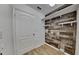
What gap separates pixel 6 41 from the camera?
3.84 feet

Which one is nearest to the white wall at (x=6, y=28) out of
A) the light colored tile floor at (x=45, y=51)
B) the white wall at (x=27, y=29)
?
the white wall at (x=27, y=29)

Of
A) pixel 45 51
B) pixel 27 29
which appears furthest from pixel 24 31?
pixel 45 51

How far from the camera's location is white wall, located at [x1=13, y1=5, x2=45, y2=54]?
3.94ft

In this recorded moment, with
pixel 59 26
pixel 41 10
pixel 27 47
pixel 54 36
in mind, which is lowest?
pixel 27 47

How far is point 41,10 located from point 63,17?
1.00 ft

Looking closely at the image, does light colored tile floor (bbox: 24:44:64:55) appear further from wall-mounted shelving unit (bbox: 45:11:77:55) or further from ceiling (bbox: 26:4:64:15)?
ceiling (bbox: 26:4:64:15)

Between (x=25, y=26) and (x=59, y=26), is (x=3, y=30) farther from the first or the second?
(x=59, y=26)

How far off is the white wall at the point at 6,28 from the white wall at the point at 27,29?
74 mm

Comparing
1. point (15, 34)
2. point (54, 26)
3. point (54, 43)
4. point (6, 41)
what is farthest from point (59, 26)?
point (6, 41)

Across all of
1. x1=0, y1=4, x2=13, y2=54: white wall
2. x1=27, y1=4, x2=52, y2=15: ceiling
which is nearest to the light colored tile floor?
x1=0, y1=4, x2=13, y2=54: white wall

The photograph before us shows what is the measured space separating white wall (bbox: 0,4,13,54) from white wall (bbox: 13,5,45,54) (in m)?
0.07

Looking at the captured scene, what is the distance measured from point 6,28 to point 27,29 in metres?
0.27

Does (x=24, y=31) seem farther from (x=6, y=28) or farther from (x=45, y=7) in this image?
(x=45, y=7)
